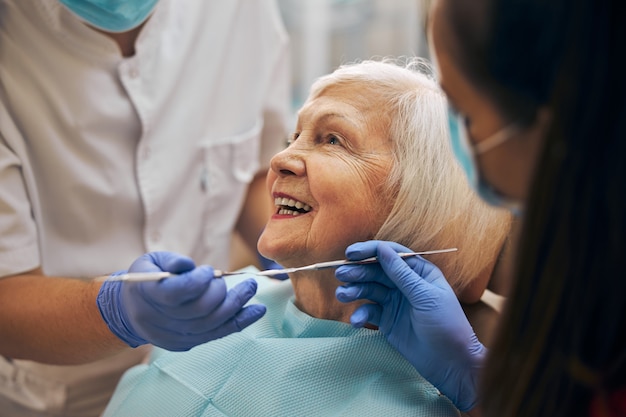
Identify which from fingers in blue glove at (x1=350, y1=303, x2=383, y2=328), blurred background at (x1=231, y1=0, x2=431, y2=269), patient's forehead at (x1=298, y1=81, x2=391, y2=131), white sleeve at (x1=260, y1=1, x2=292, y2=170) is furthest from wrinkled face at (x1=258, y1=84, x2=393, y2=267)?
blurred background at (x1=231, y1=0, x2=431, y2=269)

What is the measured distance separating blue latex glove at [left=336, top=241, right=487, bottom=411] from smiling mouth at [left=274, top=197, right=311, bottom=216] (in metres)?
0.16

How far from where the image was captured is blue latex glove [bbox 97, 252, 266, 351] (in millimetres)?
969

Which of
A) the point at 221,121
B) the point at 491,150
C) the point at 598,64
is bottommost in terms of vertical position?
the point at 221,121

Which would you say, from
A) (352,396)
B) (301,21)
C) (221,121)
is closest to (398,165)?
(352,396)

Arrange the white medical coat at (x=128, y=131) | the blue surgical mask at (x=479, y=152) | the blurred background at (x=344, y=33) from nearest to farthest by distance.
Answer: the blue surgical mask at (x=479, y=152), the white medical coat at (x=128, y=131), the blurred background at (x=344, y=33)

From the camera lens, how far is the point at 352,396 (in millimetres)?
1134

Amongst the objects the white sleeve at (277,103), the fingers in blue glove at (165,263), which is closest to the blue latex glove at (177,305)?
the fingers in blue glove at (165,263)

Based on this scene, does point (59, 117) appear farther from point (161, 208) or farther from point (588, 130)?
point (588, 130)

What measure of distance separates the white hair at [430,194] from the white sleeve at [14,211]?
0.71 m

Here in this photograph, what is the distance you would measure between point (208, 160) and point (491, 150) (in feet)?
3.62

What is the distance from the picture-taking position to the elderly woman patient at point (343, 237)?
1151mm

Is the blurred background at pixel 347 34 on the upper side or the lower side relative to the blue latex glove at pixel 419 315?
upper

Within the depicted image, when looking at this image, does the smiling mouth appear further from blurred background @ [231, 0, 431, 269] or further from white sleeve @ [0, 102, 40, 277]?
blurred background @ [231, 0, 431, 269]

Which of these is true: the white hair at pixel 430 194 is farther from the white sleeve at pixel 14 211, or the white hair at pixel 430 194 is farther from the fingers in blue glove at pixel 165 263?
the white sleeve at pixel 14 211
